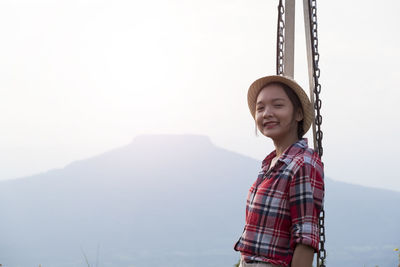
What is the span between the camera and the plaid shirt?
221 centimetres

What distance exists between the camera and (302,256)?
2.17 m

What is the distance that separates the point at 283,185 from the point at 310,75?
3.15 ft

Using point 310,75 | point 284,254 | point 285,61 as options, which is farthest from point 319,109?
point 284,254

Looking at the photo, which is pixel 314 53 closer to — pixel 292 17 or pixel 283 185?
pixel 292 17

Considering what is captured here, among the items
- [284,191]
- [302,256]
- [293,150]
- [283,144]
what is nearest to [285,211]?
[284,191]

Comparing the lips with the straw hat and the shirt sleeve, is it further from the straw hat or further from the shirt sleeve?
the shirt sleeve

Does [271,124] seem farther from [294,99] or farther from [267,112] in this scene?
[294,99]

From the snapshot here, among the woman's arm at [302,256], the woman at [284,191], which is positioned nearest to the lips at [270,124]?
the woman at [284,191]

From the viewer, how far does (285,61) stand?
3252mm

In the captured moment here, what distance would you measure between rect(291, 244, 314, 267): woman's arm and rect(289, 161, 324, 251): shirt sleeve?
0.03m

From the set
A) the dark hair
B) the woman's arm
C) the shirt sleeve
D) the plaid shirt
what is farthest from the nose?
the woman's arm

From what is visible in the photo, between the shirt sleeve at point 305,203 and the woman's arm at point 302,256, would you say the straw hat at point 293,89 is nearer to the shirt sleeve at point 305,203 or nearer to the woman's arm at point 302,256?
the shirt sleeve at point 305,203

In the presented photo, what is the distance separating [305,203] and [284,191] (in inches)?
4.9

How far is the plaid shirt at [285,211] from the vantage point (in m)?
2.21
